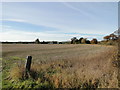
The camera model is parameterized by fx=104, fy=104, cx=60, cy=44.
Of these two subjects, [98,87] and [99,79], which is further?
[99,79]

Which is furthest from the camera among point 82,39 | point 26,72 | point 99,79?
point 82,39

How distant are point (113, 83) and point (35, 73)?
369 cm

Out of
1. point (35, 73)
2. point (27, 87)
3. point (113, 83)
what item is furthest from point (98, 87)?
point (35, 73)

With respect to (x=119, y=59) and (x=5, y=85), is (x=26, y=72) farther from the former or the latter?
(x=119, y=59)

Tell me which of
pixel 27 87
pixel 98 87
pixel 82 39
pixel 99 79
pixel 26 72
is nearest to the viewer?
pixel 98 87

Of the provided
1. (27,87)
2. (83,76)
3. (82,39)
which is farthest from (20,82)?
(82,39)

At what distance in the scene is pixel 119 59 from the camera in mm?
4441

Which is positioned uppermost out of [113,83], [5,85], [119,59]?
[119,59]

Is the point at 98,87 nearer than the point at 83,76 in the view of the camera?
Yes

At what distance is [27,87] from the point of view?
4340 mm

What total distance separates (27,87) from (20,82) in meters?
0.61

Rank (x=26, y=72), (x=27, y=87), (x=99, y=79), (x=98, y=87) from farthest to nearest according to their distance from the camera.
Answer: (x=26, y=72) < (x=99, y=79) < (x=27, y=87) < (x=98, y=87)

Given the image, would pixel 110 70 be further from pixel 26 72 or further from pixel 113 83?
pixel 26 72

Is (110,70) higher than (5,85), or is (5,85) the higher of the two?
(110,70)
